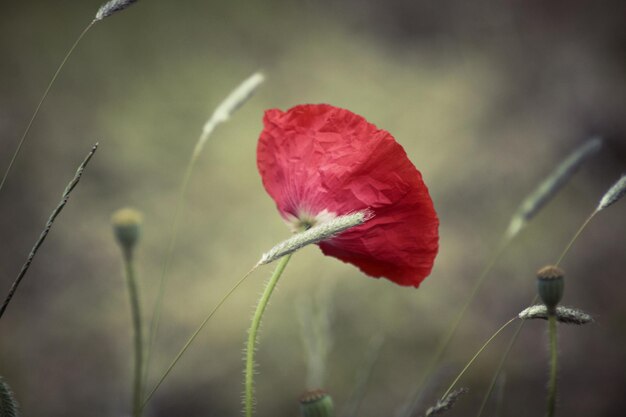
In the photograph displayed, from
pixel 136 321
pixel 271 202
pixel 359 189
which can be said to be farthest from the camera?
pixel 271 202

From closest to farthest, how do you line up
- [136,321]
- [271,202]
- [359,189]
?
1. [136,321]
2. [359,189]
3. [271,202]

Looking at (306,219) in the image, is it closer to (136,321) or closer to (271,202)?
(136,321)

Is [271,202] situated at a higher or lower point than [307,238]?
higher

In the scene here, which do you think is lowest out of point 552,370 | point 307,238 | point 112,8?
point 552,370

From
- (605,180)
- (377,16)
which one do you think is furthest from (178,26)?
(605,180)

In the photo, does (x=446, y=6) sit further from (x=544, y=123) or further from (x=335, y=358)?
(x=335, y=358)

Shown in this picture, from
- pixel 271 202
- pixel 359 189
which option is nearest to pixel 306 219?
pixel 359 189

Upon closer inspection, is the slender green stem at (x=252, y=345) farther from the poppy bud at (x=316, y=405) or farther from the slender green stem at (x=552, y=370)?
the slender green stem at (x=552, y=370)

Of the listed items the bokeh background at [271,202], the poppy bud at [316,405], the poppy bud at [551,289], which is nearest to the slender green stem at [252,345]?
the poppy bud at [316,405]
